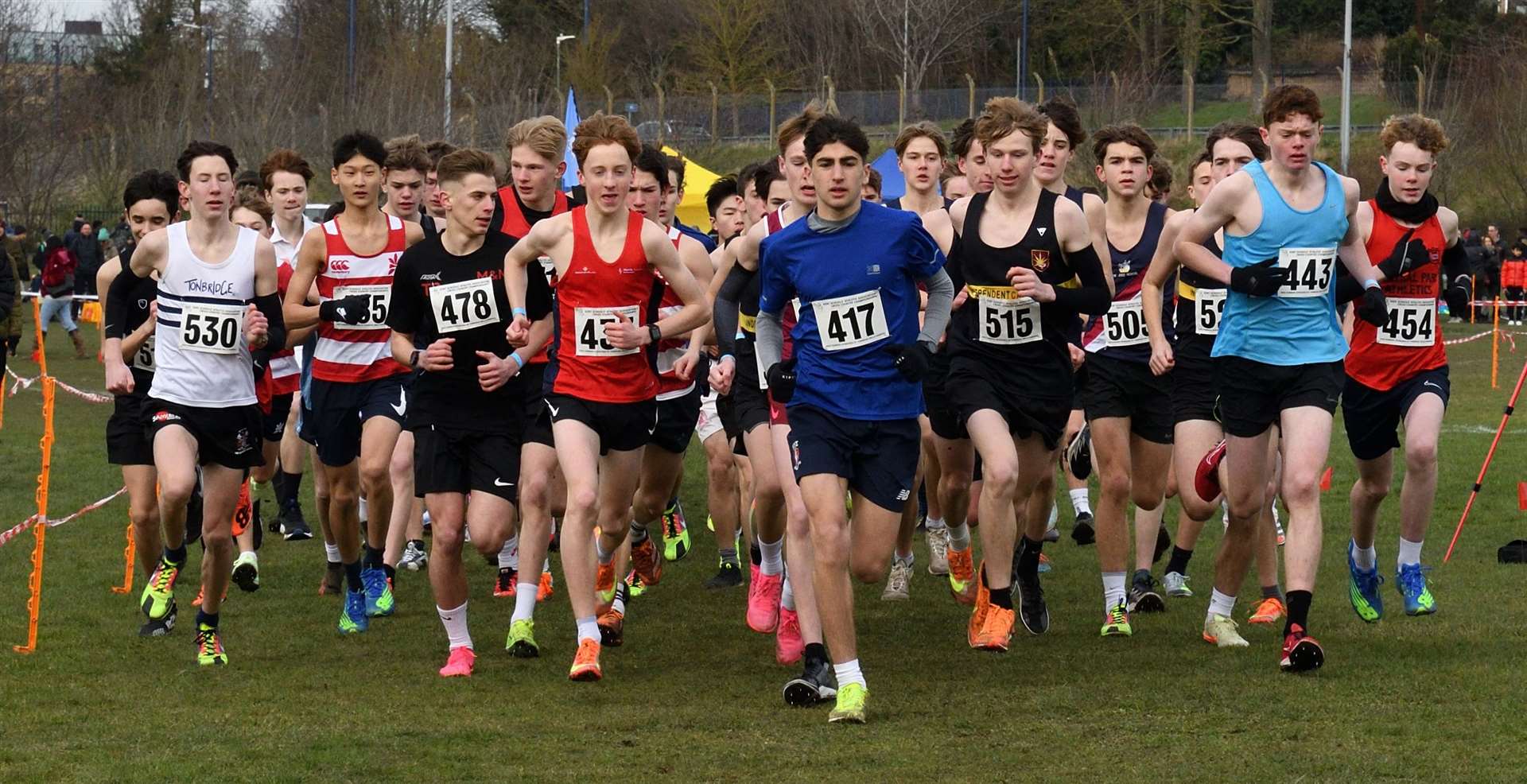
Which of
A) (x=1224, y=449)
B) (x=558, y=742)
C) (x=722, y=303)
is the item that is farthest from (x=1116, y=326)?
(x=558, y=742)

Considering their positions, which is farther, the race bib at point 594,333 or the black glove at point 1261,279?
the race bib at point 594,333

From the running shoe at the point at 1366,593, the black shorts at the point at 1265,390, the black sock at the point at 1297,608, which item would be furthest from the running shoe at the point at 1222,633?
the black shorts at the point at 1265,390

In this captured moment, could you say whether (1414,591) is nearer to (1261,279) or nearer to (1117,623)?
(1117,623)

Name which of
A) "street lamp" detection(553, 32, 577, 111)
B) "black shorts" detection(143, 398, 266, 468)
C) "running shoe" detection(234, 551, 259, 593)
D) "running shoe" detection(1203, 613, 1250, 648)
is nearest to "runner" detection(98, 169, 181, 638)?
"black shorts" detection(143, 398, 266, 468)

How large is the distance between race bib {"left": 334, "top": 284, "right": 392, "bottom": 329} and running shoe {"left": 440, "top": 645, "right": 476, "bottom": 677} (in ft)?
7.01

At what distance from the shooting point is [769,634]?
9320 millimetres

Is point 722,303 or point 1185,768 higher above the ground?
point 722,303

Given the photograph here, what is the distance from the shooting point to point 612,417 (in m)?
8.16

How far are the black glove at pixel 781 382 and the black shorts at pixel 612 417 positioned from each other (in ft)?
3.22

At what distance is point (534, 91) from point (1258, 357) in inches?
1458

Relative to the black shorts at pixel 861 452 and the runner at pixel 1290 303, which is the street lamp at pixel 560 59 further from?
the black shorts at pixel 861 452

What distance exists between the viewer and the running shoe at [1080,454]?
10938 mm

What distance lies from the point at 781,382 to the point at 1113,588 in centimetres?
256

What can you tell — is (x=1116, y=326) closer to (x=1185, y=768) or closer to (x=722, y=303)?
(x=722, y=303)
